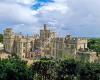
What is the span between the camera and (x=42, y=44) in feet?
226

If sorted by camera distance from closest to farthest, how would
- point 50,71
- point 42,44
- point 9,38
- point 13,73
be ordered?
point 13,73 < point 50,71 < point 42,44 < point 9,38

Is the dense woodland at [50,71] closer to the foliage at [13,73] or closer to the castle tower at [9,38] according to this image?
the foliage at [13,73]

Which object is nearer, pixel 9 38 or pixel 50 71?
pixel 50 71

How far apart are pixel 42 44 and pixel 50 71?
2173cm

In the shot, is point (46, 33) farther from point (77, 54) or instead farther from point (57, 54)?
point (77, 54)

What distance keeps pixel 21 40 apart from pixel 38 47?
11.4 ft

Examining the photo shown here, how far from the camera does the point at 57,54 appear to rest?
224 feet

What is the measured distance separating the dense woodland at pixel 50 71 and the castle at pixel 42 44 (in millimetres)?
16311

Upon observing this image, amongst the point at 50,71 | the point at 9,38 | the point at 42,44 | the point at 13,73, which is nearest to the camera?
the point at 13,73

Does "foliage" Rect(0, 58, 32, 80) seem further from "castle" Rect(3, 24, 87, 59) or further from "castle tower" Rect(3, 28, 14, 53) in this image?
"castle tower" Rect(3, 28, 14, 53)

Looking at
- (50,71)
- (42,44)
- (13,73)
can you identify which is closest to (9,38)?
(42,44)

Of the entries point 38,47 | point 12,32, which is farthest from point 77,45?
point 12,32

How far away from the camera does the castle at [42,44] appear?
67.6 meters

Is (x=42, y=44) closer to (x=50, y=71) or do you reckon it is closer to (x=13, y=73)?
(x=50, y=71)
